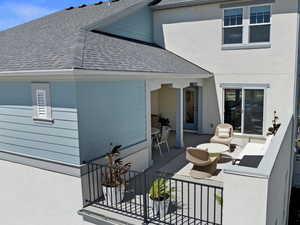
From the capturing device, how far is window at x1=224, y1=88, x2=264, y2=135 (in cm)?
1142

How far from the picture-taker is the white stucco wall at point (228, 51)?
10.5 m

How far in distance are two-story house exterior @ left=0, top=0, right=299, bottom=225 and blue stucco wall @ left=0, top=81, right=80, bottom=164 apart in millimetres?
27

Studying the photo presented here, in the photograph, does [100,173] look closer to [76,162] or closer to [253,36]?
[76,162]

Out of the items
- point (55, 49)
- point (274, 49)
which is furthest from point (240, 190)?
point (274, 49)

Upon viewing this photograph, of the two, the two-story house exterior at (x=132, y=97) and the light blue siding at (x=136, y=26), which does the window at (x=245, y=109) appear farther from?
the light blue siding at (x=136, y=26)

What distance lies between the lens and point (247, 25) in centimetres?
1099

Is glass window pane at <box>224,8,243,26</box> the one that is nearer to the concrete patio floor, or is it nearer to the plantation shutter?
the concrete patio floor

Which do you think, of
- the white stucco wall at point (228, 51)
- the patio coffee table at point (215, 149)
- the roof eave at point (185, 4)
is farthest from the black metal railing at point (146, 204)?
the roof eave at point (185, 4)

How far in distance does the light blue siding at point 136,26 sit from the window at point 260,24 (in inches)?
191

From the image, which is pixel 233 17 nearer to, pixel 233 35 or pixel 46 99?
pixel 233 35

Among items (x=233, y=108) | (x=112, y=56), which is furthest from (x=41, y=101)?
(x=233, y=108)

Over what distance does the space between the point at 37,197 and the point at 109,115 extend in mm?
2935

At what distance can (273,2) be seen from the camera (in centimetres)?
1041

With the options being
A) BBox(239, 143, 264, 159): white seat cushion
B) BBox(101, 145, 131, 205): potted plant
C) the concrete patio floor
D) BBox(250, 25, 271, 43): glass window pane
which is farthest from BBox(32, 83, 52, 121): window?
BBox(250, 25, 271, 43): glass window pane
